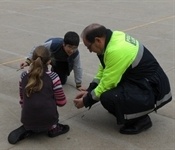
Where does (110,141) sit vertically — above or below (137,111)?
below

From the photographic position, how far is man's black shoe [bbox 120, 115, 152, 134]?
12.3 feet

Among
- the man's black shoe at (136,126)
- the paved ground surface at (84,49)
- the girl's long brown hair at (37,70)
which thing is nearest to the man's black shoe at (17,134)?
the paved ground surface at (84,49)

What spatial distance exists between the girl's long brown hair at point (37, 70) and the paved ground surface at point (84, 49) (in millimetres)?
558

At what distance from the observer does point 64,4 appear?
12.0 metres

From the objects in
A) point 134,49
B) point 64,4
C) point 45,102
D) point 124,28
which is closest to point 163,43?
point 124,28

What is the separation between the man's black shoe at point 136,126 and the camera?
3758mm

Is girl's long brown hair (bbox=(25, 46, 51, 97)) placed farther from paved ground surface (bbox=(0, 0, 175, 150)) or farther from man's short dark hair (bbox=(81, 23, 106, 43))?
paved ground surface (bbox=(0, 0, 175, 150))

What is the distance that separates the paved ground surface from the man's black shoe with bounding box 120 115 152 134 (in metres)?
0.05

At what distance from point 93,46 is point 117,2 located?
9670 millimetres

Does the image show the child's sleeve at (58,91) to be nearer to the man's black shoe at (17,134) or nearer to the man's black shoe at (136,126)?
the man's black shoe at (17,134)

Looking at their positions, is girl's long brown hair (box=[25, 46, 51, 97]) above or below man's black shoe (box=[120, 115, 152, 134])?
above

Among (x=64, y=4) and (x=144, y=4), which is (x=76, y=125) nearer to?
(x=64, y=4)

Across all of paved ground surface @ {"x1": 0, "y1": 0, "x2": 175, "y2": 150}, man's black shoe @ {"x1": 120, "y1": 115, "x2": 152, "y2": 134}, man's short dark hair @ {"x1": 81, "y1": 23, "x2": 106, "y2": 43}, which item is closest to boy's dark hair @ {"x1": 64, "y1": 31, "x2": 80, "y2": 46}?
man's short dark hair @ {"x1": 81, "y1": 23, "x2": 106, "y2": 43}

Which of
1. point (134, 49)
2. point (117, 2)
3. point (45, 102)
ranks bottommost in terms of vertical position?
point (117, 2)
